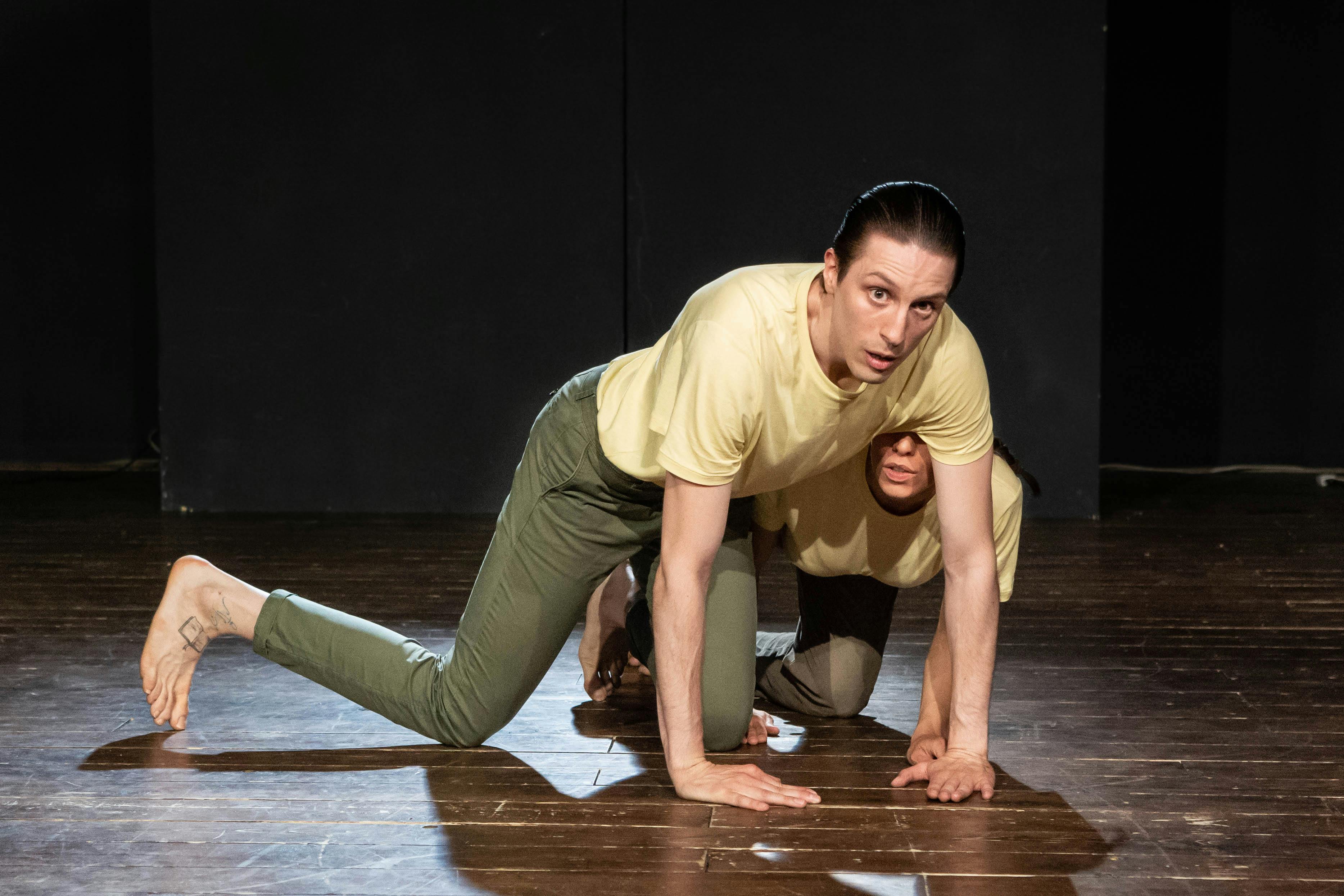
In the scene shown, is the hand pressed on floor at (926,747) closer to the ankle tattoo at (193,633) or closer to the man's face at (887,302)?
the man's face at (887,302)

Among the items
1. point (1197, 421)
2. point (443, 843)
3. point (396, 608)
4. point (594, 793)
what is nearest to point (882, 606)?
point (594, 793)

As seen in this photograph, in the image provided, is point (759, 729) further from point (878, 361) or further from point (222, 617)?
point (222, 617)

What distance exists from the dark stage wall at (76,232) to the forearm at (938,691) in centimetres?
450

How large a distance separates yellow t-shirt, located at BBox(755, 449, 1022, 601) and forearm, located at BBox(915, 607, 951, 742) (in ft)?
0.43

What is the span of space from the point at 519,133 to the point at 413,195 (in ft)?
1.42

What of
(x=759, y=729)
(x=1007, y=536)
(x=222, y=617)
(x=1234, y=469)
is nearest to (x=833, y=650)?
(x=759, y=729)

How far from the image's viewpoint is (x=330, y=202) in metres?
4.84

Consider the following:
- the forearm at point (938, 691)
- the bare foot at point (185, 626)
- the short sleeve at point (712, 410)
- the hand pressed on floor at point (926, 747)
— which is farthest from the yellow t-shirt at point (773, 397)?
the bare foot at point (185, 626)

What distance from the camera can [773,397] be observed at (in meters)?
1.86

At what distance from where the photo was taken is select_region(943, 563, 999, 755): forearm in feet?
6.47

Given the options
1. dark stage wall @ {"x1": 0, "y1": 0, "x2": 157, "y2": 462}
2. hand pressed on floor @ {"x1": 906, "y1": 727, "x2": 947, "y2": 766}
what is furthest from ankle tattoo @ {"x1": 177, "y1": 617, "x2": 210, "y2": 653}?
dark stage wall @ {"x1": 0, "y1": 0, "x2": 157, "y2": 462}

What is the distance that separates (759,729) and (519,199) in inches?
117

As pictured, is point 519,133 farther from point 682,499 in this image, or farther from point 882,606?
point 682,499

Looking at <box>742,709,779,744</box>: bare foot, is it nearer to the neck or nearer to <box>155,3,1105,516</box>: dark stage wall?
the neck
